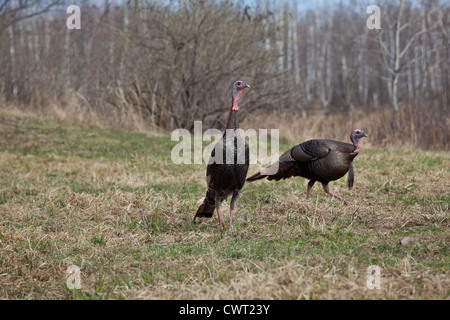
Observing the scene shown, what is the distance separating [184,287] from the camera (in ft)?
10.3

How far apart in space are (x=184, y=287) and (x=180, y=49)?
10477 millimetres

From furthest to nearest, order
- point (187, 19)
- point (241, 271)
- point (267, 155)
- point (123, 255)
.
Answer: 1. point (187, 19)
2. point (267, 155)
3. point (123, 255)
4. point (241, 271)

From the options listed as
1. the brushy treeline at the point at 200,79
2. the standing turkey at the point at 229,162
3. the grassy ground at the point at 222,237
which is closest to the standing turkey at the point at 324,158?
the grassy ground at the point at 222,237

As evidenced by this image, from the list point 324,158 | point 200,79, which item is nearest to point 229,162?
point 324,158

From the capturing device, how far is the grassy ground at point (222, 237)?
3.17 m

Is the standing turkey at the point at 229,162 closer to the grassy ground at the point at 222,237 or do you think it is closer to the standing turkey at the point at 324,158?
the grassy ground at the point at 222,237

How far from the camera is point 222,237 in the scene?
4.59m

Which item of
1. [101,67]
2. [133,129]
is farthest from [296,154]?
[101,67]

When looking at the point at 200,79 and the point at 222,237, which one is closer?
the point at 222,237

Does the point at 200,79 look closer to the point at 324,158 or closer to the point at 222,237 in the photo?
the point at 324,158
